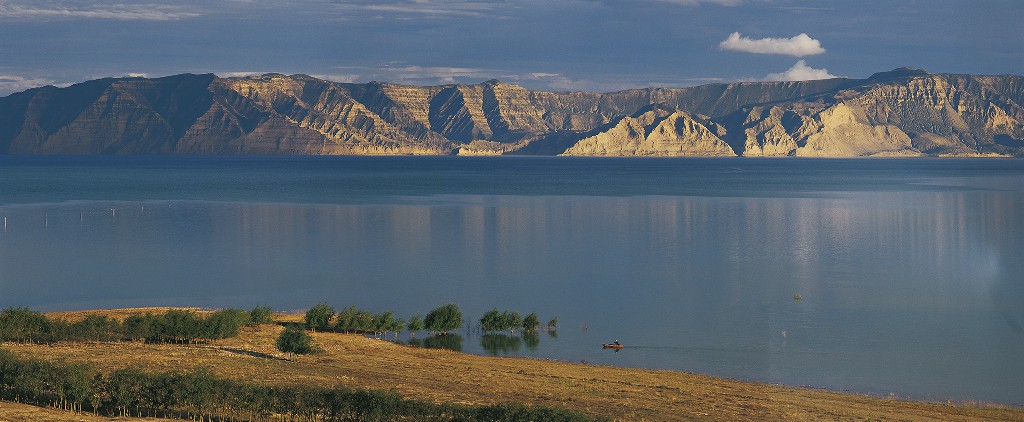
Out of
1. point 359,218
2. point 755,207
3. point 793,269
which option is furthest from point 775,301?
point 755,207

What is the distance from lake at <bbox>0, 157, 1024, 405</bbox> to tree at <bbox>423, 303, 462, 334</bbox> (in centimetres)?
98

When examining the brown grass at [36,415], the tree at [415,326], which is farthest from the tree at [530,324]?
the brown grass at [36,415]

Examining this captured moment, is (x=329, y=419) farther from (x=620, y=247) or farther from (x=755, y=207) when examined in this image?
(x=755, y=207)

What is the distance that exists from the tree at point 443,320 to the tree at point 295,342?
405 inches

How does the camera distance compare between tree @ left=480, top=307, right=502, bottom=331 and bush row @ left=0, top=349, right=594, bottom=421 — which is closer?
bush row @ left=0, top=349, right=594, bottom=421

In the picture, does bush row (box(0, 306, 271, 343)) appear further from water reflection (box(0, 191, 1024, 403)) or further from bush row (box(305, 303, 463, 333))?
water reflection (box(0, 191, 1024, 403))

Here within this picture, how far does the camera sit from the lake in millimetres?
50531

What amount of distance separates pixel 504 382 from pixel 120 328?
63.0 feet

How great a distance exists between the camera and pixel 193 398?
33812 millimetres

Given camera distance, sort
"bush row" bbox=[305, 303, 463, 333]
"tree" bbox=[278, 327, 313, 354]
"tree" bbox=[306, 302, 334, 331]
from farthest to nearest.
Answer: "bush row" bbox=[305, 303, 463, 333]
"tree" bbox=[306, 302, 334, 331]
"tree" bbox=[278, 327, 313, 354]

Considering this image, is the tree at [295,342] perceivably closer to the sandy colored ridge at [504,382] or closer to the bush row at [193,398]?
the sandy colored ridge at [504,382]

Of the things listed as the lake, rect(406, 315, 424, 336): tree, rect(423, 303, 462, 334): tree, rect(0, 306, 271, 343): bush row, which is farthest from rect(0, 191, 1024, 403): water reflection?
rect(0, 306, 271, 343): bush row

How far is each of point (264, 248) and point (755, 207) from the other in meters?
77.8

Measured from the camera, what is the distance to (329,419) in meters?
32.8
